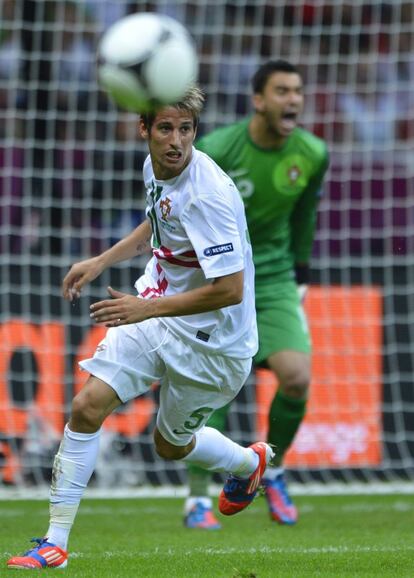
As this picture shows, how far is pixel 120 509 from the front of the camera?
7961 millimetres

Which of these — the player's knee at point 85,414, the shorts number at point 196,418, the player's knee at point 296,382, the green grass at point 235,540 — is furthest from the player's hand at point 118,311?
the player's knee at point 296,382

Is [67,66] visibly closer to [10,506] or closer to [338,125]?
[338,125]

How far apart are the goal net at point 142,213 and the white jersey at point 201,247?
4058mm

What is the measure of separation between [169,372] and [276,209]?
224 cm

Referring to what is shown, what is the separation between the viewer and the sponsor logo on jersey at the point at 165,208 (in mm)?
4668

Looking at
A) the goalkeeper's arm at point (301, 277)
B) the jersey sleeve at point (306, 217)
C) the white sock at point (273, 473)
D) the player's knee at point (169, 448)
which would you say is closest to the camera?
the player's knee at point (169, 448)

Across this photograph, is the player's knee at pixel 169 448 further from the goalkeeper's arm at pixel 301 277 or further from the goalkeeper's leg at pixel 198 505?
the goalkeeper's arm at pixel 301 277

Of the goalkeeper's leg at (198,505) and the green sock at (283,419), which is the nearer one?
the goalkeeper's leg at (198,505)

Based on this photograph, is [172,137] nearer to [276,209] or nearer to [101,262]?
[101,262]

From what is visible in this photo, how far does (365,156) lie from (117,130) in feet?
7.24

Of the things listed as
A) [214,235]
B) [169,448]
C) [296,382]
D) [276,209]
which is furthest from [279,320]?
[214,235]

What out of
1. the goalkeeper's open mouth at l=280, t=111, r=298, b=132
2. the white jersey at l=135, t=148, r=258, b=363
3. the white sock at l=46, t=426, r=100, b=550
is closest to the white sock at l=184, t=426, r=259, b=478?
the white jersey at l=135, t=148, r=258, b=363

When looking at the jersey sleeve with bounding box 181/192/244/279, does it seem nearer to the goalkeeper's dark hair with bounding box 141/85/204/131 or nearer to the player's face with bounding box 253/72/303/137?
the goalkeeper's dark hair with bounding box 141/85/204/131

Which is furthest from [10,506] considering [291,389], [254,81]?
[254,81]
